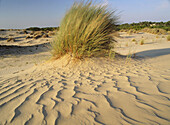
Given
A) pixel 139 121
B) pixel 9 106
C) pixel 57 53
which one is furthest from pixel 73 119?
pixel 57 53

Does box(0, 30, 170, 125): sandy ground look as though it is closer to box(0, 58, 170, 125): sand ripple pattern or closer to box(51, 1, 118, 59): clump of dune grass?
box(0, 58, 170, 125): sand ripple pattern

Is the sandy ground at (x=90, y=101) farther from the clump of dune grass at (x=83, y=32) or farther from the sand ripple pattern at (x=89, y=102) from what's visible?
the clump of dune grass at (x=83, y=32)

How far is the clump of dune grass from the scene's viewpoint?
4168mm

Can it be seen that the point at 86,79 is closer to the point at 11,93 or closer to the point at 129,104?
the point at 129,104

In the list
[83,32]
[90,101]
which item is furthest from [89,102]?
[83,32]

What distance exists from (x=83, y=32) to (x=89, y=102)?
2.75 m

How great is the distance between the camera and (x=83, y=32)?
423 cm

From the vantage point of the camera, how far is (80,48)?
416cm

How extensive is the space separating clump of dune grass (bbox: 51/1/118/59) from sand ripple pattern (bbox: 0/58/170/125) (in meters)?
1.47

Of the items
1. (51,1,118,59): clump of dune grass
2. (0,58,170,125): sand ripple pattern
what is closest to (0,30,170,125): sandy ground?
(0,58,170,125): sand ripple pattern

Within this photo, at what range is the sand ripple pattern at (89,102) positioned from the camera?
158cm

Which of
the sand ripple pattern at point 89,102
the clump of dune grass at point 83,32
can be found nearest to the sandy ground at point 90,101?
the sand ripple pattern at point 89,102

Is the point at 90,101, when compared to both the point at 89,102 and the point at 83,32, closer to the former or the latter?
the point at 89,102

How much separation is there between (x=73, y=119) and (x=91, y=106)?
0.36 metres
